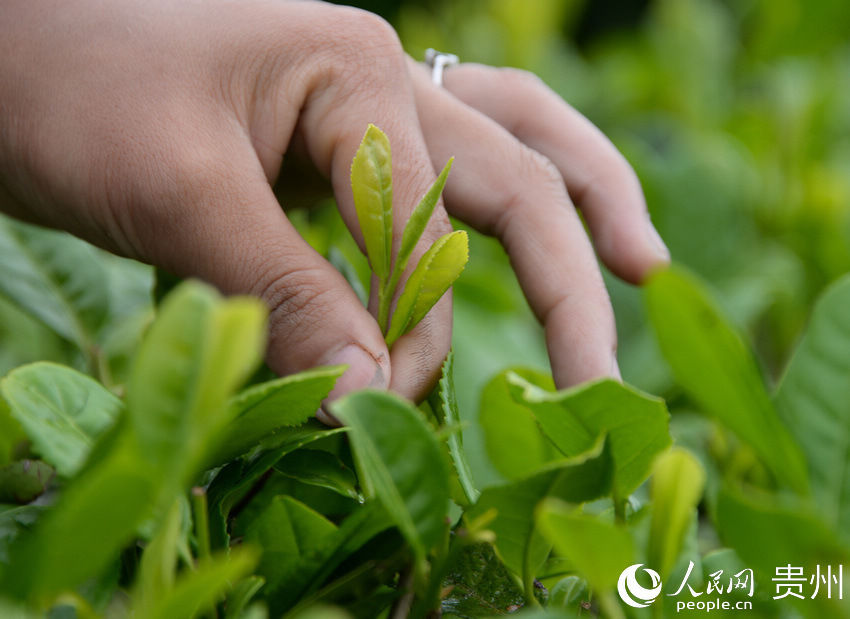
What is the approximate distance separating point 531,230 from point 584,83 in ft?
4.42

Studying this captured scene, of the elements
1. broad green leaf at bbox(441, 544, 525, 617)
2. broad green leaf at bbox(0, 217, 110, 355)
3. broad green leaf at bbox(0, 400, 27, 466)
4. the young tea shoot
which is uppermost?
the young tea shoot

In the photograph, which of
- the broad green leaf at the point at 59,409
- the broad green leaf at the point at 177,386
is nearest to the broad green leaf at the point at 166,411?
the broad green leaf at the point at 177,386

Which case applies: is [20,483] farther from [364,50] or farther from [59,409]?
→ [364,50]

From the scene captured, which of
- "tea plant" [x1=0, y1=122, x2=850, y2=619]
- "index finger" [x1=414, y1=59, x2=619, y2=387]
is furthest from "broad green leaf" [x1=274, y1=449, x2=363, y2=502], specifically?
"index finger" [x1=414, y1=59, x2=619, y2=387]

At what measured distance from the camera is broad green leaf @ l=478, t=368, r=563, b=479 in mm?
586

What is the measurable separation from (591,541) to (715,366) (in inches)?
4.7

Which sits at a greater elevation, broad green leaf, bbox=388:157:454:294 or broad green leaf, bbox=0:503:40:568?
broad green leaf, bbox=388:157:454:294

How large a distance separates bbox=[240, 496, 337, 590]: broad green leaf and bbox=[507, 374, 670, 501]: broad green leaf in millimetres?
137

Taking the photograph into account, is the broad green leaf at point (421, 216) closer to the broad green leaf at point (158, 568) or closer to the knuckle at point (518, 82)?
the broad green leaf at point (158, 568)

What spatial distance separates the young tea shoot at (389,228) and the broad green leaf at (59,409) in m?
0.19

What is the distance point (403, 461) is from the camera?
0.43m

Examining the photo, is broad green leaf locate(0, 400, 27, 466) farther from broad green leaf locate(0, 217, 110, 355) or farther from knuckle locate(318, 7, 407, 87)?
knuckle locate(318, 7, 407, 87)

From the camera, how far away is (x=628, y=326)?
150cm

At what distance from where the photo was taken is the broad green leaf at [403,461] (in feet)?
1.35
